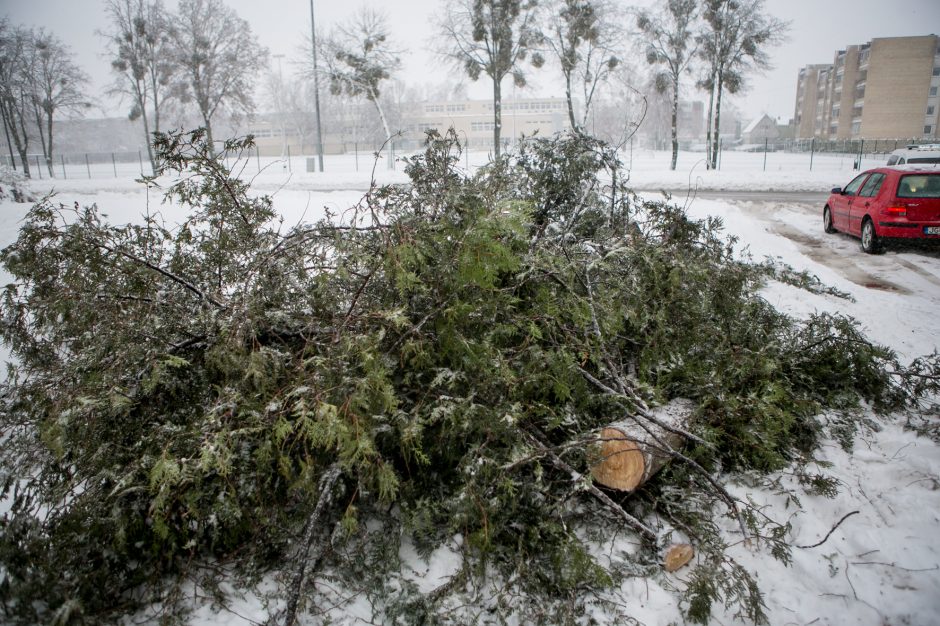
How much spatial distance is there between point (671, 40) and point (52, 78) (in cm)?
3516

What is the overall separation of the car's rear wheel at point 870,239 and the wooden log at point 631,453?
823 cm

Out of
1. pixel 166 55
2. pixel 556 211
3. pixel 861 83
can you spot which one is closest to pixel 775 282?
pixel 556 211

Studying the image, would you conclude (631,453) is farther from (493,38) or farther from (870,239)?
(493,38)

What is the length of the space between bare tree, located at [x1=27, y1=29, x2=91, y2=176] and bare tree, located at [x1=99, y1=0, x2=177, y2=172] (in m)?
4.03

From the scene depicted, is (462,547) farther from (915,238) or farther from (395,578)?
(915,238)

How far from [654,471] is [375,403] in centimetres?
175

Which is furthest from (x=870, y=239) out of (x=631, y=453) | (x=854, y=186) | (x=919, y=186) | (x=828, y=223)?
(x=631, y=453)

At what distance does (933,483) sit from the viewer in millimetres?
3189

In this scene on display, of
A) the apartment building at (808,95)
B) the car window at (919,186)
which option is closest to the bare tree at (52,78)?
the car window at (919,186)

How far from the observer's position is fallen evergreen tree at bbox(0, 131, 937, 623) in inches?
98.5

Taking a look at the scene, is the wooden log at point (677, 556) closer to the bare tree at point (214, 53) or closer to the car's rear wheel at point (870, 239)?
the car's rear wheel at point (870, 239)

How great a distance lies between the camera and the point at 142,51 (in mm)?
27969

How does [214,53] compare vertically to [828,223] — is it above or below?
above

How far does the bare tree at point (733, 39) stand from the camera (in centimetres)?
2400
